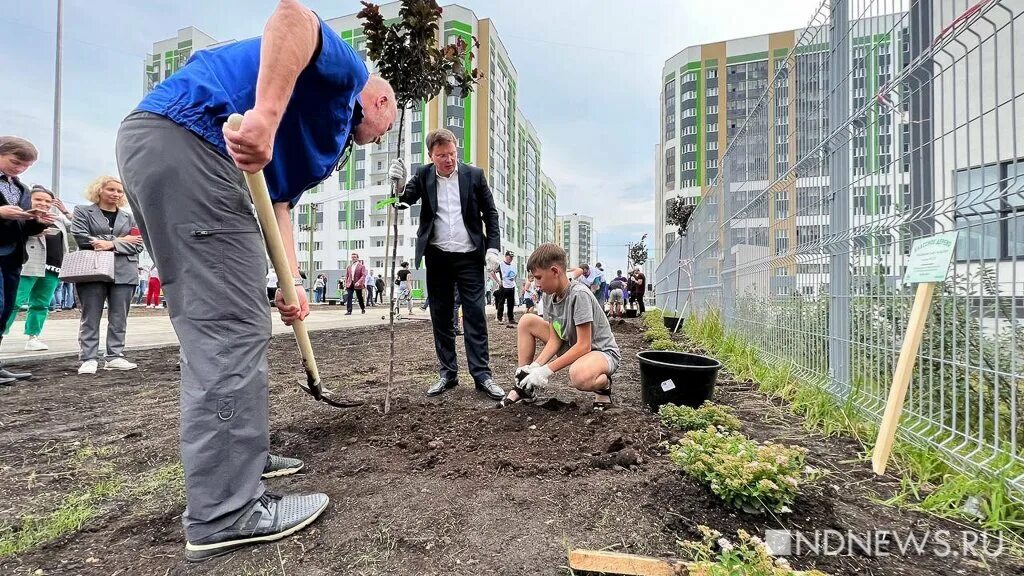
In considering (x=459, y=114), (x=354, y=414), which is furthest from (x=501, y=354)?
(x=459, y=114)

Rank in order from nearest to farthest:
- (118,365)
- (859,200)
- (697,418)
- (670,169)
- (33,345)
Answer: (697,418), (859,200), (118,365), (33,345), (670,169)

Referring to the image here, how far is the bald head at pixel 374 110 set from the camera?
6.15 feet

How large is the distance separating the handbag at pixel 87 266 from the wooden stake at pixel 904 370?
17.6ft

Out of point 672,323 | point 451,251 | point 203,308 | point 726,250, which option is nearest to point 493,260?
point 451,251

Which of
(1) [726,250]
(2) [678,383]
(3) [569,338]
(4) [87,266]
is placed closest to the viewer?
(2) [678,383]

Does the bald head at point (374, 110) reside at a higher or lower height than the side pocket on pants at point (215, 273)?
higher

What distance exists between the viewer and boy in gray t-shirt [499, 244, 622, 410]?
2.83 metres

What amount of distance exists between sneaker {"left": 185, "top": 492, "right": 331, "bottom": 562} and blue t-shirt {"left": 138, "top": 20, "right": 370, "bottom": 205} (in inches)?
43.5

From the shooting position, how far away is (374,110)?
6.24ft

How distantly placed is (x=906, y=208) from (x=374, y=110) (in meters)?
2.37

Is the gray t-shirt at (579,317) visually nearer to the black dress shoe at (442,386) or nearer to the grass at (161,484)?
the black dress shoe at (442,386)

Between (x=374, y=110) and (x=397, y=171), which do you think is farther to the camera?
(x=397, y=171)

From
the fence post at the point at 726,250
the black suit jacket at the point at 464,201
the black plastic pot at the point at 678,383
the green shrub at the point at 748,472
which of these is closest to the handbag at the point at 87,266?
the black suit jacket at the point at 464,201

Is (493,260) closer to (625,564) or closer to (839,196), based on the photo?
(839,196)
